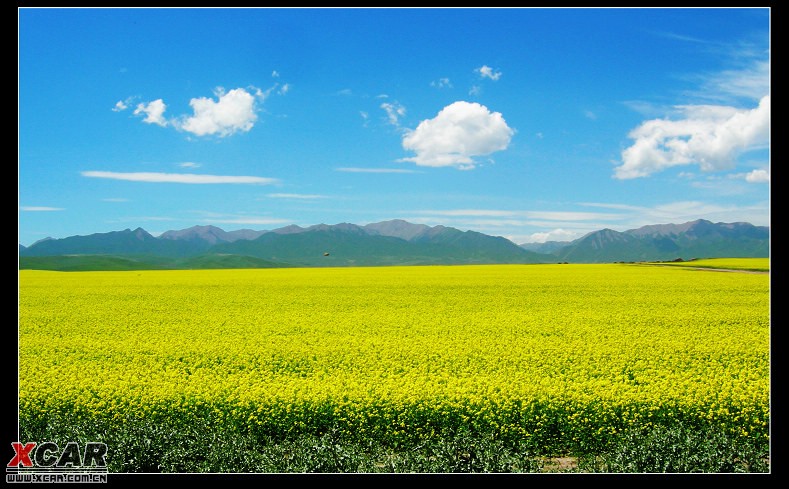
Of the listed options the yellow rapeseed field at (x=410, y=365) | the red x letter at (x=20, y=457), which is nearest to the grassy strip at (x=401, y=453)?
the yellow rapeseed field at (x=410, y=365)

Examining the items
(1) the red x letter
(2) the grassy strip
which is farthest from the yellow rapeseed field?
(1) the red x letter

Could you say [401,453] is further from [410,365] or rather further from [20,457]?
[20,457]

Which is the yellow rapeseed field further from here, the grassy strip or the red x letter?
the red x letter

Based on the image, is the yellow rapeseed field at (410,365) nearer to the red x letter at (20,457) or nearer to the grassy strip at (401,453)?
the grassy strip at (401,453)

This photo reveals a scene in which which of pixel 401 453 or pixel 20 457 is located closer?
pixel 20 457

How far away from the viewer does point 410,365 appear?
12.7 metres

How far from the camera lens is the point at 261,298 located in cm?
2639

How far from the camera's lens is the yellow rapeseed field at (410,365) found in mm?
9828

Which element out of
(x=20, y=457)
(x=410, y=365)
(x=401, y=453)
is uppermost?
(x=410, y=365)

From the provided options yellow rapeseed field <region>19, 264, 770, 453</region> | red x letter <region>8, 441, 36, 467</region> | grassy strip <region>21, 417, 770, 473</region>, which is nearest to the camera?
grassy strip <region>21, 417, 770, 473</region>

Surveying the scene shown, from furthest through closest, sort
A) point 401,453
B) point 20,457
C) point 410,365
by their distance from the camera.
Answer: point 410,365, point 401,453, point 20,457

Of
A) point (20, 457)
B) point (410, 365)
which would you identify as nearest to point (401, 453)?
point (410, 365)

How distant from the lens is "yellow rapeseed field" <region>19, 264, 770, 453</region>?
9828mm
